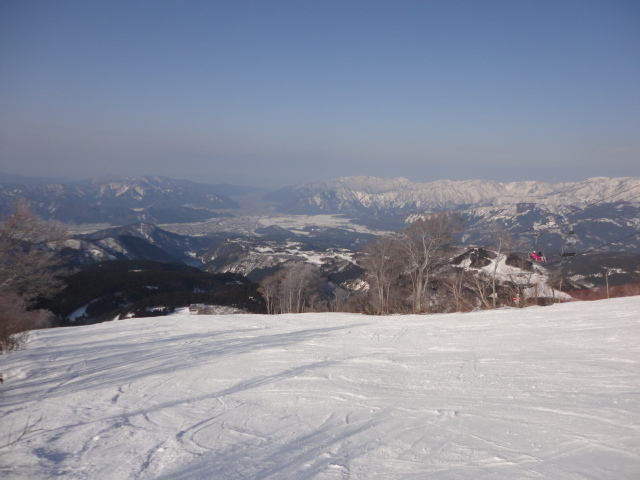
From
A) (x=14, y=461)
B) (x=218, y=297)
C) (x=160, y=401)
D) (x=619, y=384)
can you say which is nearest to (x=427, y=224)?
(x=619, y=384)

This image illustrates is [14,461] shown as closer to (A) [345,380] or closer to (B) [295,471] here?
(B) [295,471]

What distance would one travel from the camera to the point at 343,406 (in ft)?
22.3

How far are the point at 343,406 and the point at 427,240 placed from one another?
24531 mm

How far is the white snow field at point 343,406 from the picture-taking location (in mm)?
4855

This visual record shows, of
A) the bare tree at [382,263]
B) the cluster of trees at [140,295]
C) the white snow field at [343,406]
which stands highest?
the bare tree at [382,263]

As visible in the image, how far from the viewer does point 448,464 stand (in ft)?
15.6

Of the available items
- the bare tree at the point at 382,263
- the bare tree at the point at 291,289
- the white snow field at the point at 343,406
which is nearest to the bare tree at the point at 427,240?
the bare tree at the point at 382,263

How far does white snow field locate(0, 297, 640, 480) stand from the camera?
486cm

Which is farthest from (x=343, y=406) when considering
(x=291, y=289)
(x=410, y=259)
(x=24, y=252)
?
(x=291, y=289)

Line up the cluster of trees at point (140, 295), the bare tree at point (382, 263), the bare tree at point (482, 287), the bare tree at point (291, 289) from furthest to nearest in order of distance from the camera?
the cluster of trees at point (140, 295)
the bare tree at point (291, 289)
the bare tree at point (382, 263)
the bare tree at point (482, 287)

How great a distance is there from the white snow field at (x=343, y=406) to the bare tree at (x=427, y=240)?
16.2 m

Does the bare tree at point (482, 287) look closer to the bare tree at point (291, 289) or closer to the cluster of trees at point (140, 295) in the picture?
the bare tree at point (291, 289)

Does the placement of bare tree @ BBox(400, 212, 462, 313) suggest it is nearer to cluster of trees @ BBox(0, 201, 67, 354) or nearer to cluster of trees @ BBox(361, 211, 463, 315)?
cluster of trees @ BBox(361, 211, 463, 315)

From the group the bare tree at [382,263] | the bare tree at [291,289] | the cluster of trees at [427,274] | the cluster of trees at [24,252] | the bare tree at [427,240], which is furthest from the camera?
the bare tree at [291,289]
